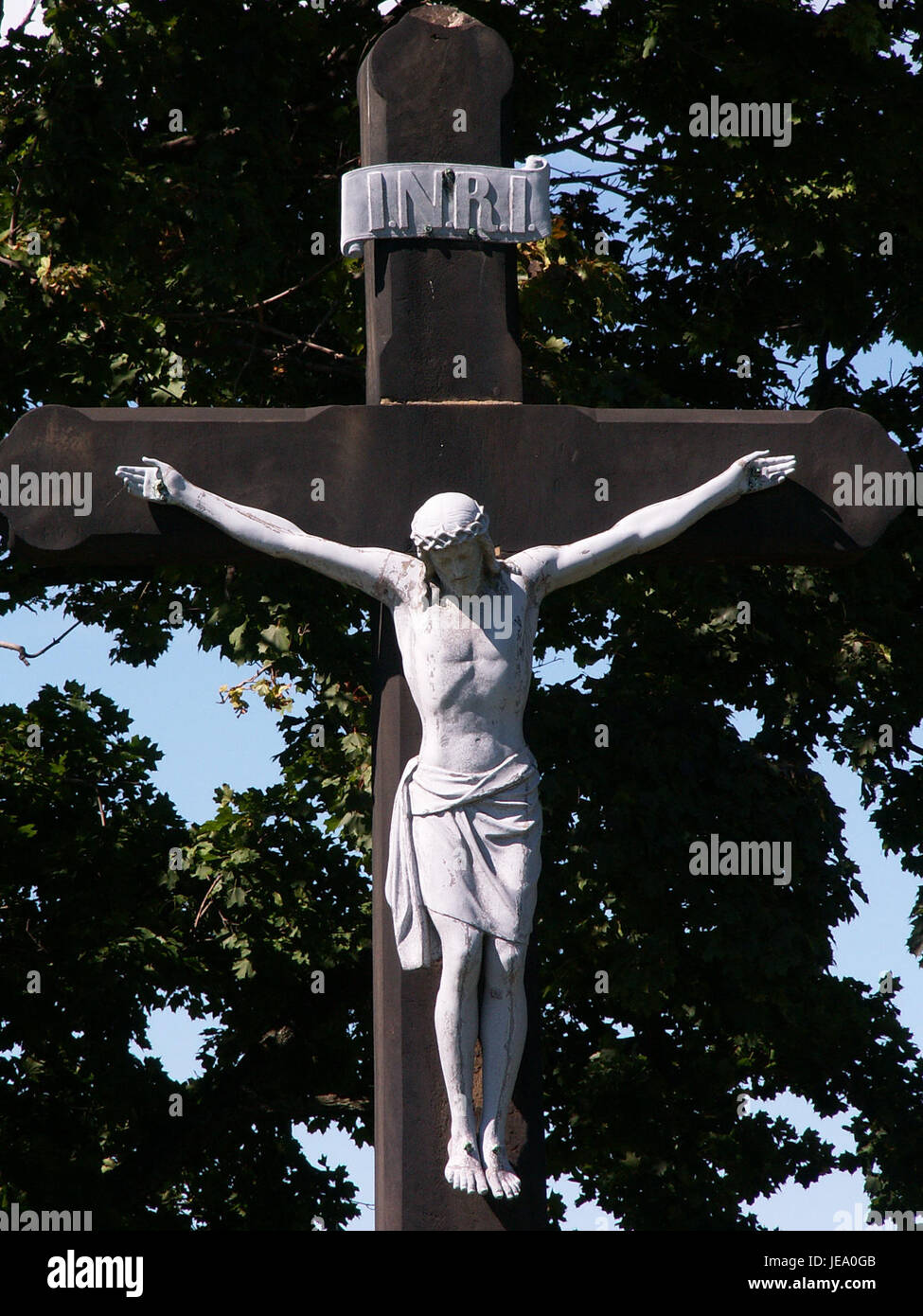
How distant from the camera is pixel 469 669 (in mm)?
5711

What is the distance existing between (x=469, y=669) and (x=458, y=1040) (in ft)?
3.17

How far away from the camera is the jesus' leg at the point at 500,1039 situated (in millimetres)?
5539

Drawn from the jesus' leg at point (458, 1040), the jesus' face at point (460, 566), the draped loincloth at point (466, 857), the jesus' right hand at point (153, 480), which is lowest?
the jesus' leg at point (458, 1040)

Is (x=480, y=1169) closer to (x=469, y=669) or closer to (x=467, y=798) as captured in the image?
(x=467, y=798)

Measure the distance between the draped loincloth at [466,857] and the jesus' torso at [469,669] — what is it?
0.07 meters

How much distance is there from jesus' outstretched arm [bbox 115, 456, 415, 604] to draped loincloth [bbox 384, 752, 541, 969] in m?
0.63

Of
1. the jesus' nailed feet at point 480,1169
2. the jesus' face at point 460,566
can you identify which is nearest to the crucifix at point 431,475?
the jesus' face at point 460,566

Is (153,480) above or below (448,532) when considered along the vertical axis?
above

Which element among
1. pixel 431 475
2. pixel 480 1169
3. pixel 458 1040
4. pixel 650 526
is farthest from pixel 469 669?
pixel 480 1169

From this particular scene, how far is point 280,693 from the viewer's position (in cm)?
1352

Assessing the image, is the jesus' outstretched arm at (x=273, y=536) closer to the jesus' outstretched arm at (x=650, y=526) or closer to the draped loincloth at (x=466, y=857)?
the jesus' outstretched arm at (x=650, y=526)

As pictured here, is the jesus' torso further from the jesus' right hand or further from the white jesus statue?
the jesus' right hand
